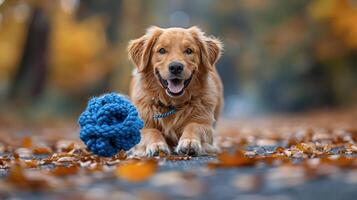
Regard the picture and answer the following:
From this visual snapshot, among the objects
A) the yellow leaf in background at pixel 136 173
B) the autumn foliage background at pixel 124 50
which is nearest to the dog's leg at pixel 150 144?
the yellow leaf in background at pixel 136 173

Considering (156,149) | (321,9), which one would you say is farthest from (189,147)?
(321,9)

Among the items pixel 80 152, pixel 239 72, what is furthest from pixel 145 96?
pixel 239 72

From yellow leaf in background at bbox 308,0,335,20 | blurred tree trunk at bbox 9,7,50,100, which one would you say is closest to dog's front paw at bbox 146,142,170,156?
blurred tree trunk at bbox 9,7,50,100

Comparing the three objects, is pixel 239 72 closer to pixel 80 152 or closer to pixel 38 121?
pixel 38 121

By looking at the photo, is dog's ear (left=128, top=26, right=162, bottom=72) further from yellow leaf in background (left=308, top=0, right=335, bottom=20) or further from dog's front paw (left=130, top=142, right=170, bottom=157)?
yellow leaf in background (left=308, top=0, right=335, bottom=20)

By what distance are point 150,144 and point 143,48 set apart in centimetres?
117

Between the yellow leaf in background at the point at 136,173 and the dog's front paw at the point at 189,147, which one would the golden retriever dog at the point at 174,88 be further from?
the yellow leaf in background at the point at 136,173

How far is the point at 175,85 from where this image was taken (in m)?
5.92

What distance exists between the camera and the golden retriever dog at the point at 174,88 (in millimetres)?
5809

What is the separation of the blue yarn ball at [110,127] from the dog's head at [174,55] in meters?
0.61

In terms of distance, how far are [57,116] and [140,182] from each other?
16.6m

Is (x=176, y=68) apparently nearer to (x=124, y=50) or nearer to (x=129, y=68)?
(x=124, y=50)

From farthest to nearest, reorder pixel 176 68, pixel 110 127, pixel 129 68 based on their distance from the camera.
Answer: pixel 129 68, pixel 176 68, pixel 110 127

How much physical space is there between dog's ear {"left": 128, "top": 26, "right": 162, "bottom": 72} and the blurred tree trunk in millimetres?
12686
